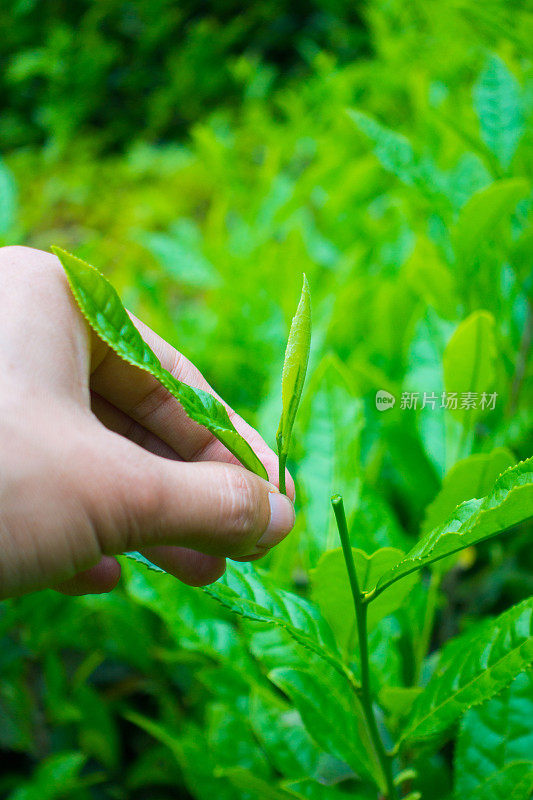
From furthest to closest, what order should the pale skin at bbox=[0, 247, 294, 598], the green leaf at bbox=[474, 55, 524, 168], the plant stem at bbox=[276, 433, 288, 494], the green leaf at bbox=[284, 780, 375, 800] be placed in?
the green leaf at bbox=[474, 55, 524, 168], the green leaf at bbox=[284, 780, 375, 800], the plant stem at bbox=[276, 433, 288, 494], the pale skin at bbox=[0, 247, 294, 598]

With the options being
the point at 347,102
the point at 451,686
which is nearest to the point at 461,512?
the point at 451,686

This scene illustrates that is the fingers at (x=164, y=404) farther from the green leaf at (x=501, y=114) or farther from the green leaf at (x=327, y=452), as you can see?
the green leaf at (x=501, y=114)

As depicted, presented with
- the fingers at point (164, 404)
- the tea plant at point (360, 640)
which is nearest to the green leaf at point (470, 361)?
the tea plant at point (360, 640)

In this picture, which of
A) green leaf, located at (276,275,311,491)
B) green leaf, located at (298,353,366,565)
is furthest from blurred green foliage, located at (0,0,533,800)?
green leaf, located at (276,275,311,491)

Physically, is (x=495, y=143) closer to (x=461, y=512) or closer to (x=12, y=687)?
(x=461, y=512)

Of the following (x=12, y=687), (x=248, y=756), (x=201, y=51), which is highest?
(x=201, y=51)

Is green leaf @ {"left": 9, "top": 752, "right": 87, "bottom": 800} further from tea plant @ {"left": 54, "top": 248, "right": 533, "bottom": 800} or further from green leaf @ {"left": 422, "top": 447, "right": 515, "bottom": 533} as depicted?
green leaf @ {"left": 422, "top": 447, "right": 515, "bottom": 533}
